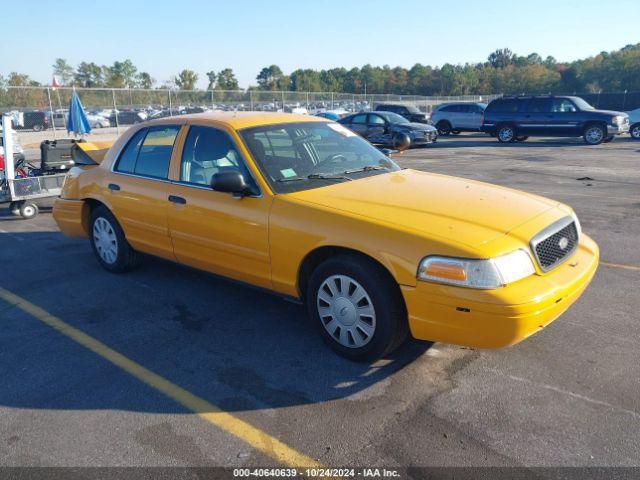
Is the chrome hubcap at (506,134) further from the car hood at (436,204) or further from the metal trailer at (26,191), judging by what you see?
the car hood at (436,204)

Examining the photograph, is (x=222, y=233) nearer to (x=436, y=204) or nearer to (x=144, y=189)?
(x=144, y=189)

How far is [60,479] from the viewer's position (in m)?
2.62

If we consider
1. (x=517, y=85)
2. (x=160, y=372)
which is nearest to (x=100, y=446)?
(x=160, y=372)

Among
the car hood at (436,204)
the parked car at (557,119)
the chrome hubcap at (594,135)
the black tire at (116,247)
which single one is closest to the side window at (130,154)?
the black tire at (116,247)

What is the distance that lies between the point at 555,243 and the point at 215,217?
2530 millimetres

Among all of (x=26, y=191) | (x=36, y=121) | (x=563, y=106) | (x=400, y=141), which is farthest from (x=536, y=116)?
(x=36, y=121)

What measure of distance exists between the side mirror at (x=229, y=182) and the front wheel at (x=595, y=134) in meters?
A: 19.4

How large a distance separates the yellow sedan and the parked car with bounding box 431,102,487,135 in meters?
21.6

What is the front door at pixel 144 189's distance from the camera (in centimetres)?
478

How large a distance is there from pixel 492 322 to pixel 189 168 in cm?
286

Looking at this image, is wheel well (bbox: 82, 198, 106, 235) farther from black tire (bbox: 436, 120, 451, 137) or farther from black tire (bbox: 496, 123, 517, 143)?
black tire (bbox: 436, 120, 451, 137)

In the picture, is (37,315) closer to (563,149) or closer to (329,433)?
(329,433)

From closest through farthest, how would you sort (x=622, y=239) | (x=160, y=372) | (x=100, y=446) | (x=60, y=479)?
(x=60, y=479)
(x=100, y=446)
(x=160, y=372)
(x=622, y=239)

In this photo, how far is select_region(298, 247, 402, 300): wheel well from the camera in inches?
134
